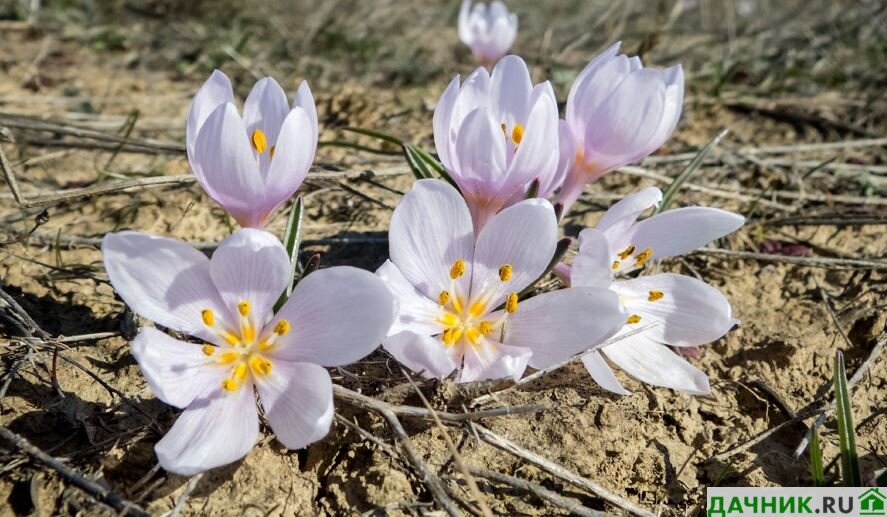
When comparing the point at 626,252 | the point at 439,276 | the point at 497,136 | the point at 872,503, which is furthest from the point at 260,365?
the point at 872,503

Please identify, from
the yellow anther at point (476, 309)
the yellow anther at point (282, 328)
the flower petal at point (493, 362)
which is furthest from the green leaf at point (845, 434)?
the yellow anther at point (282, 328)

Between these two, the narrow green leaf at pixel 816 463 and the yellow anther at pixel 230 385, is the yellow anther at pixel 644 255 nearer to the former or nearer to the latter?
the narrow green leaf at pixel 816 463

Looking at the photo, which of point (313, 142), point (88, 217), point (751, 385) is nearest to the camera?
point (313, 142)

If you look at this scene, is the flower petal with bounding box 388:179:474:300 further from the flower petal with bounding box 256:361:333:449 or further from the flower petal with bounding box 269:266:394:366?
the flower petal with bounding box 256:361:333:449

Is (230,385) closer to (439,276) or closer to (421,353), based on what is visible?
(421,353)


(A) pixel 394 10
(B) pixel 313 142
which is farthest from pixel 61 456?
(A) pixel 394 10

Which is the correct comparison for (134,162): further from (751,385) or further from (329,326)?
(751,385)
